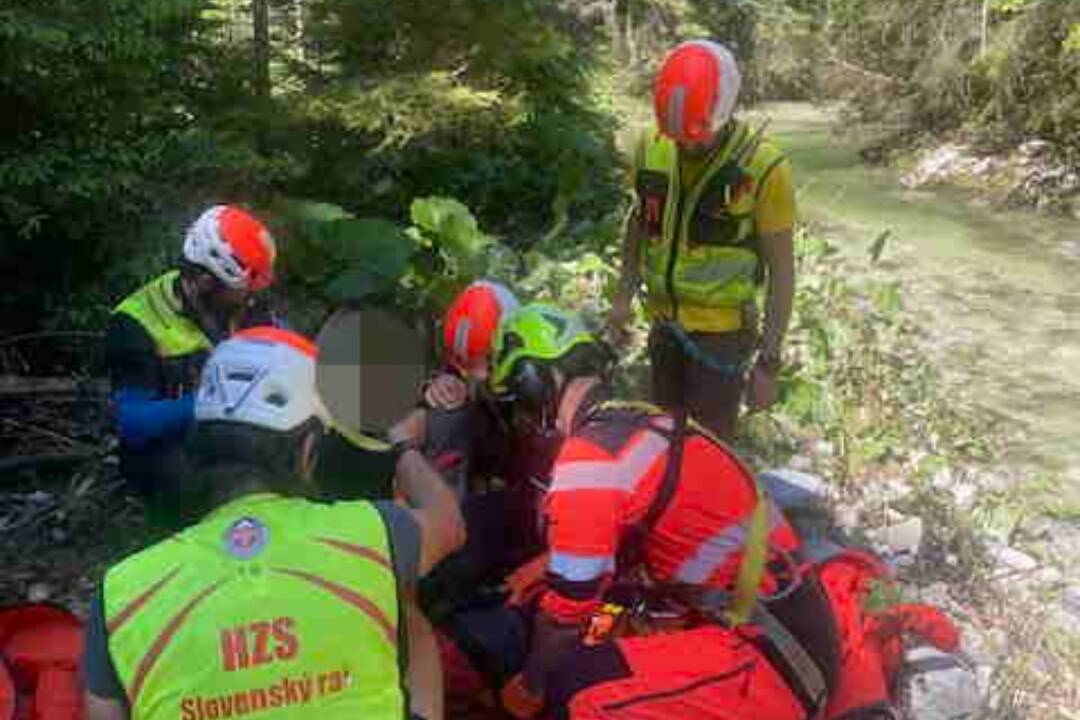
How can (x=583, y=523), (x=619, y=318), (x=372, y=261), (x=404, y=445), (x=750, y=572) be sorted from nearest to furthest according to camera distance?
(x=583, y=523)
(x=750, y=572)
(x=404, y=445)
(x=619, y=318)
(x=372, y=261)

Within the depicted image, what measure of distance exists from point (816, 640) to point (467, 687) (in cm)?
110

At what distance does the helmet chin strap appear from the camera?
299 cm

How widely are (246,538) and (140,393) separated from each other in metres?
1.92

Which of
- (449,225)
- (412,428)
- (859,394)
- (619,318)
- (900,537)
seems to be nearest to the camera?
(412,428)

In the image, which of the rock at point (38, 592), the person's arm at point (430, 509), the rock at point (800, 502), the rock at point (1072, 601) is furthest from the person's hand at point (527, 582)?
the rock at point (1072, 601)

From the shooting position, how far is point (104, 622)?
205 centimetres

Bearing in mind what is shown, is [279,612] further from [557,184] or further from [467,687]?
[557,184]

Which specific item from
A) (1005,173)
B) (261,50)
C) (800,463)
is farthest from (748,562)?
(1005,173)

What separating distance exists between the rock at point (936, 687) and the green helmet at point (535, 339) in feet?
5.23

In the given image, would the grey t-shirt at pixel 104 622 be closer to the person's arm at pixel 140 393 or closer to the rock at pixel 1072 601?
the person's arm at pixel 140 393

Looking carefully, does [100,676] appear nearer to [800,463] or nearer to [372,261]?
[800,463]

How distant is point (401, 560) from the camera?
218 cm

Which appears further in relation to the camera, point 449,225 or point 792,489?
point 449,225

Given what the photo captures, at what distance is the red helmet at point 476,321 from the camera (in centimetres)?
380
